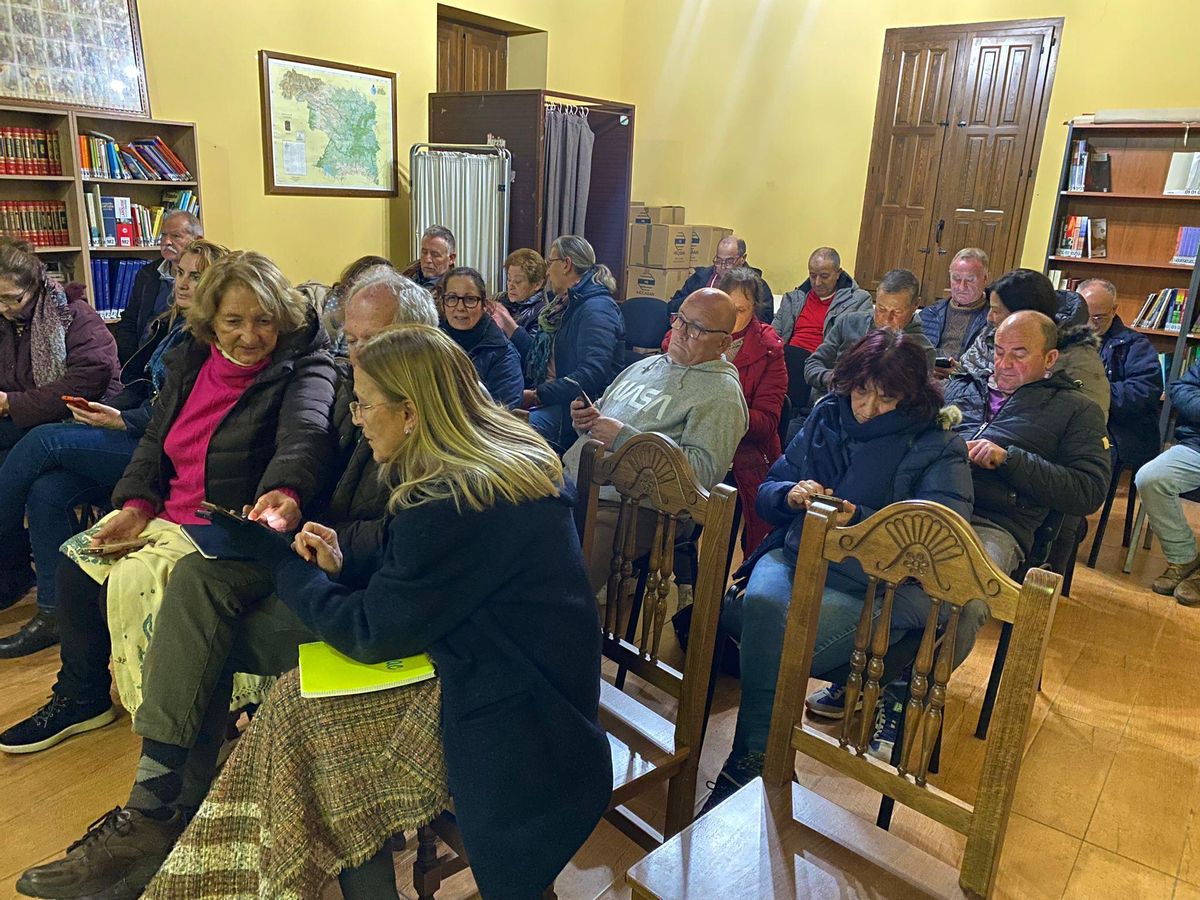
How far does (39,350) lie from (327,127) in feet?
9.30

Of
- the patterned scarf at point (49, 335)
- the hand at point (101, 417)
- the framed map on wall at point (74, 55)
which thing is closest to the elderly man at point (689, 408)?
the hand at point (101, 417)

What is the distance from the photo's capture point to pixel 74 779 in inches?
76.5

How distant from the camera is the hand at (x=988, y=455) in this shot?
7.36 feet

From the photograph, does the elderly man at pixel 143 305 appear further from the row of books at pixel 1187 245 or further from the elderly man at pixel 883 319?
the row of books at pixel 1187 245

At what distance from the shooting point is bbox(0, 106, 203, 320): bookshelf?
381 centimetres

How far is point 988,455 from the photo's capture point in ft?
7.38

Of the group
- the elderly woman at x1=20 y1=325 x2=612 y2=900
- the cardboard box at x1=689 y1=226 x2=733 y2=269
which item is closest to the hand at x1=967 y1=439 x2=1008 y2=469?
the elderly woman at x1=20 y1=325 x2=612 y2=900

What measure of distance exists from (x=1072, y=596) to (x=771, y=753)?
7.92ft

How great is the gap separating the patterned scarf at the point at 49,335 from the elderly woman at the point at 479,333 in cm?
122

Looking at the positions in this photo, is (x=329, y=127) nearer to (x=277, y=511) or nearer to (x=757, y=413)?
(x=757, y=413)

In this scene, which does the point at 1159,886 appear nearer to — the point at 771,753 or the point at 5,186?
the point at 771,753

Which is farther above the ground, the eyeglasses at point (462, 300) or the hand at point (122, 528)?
the eyeglasses at point (462, 300)

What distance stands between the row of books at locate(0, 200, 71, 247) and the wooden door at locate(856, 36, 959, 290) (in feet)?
16.0

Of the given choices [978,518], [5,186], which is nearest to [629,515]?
[978,518]
